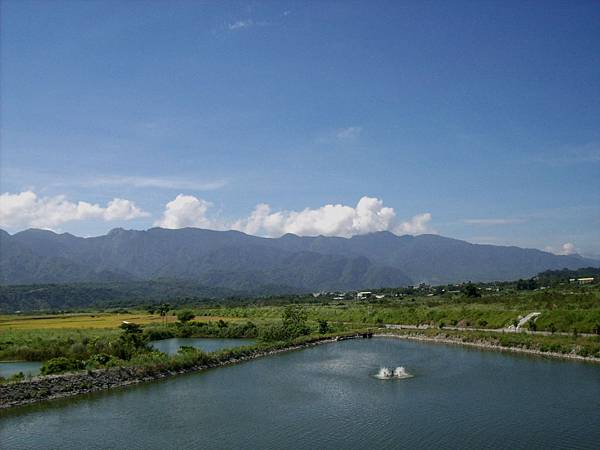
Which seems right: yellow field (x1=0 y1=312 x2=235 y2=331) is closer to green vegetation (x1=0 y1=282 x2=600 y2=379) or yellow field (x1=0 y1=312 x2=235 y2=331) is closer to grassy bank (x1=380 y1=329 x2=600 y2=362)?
green vegetation (x1=0 y1=282 x2=600 y2=379)

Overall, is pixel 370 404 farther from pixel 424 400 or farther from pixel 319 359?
pixel 319 359

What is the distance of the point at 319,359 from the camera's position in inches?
1929

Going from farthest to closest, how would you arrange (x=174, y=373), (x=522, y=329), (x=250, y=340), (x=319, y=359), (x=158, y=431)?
(x=250, y=340)
(x=522, y=329)
(x=319, y=359)
(x=174, y=373)
(x=158, y=431)

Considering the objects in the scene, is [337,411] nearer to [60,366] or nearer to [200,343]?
[60,366]

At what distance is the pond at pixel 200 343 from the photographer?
6028 cm

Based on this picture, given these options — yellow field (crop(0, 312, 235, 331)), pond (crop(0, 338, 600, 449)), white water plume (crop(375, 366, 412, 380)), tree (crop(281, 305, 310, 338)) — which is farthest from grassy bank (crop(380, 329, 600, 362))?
yellow field (crop(0, 312, 235, 331))

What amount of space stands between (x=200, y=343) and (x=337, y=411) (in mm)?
39307

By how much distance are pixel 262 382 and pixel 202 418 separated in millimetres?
9941

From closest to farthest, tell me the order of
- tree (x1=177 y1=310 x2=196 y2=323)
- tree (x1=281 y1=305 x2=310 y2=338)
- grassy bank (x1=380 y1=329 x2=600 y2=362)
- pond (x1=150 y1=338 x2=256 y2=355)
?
grassy bank (x1=380 y1=329 x2=600 y2=362) < pond (x1=150 y1=338 x2=256 y2=355) < tree (x1=281 y1=305 x2=310 y2=338) < tree (x1=177 y1=310 x2=196 y2=323)

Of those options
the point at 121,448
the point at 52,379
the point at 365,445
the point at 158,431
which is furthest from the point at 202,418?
the point at 52,379

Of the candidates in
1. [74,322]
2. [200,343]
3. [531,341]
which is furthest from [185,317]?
[531,341]

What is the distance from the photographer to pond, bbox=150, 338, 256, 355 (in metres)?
60.3

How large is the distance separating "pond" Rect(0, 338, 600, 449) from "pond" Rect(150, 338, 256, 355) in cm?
1756

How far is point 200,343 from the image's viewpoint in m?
65.6
